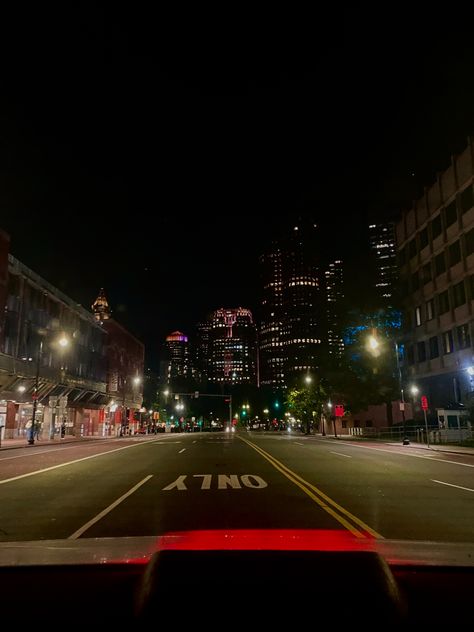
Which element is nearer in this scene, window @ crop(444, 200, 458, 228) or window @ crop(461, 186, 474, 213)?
window @ crop(461, 186, 474, 213)

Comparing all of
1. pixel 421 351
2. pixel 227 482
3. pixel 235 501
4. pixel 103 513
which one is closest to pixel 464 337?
pixel 421 351

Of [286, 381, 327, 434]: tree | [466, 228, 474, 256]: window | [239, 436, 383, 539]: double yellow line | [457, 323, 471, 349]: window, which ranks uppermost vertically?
[466, 228, 474, 256]: window

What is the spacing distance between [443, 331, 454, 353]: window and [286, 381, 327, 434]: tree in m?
24.2

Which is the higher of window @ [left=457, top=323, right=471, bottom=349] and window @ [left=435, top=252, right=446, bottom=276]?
window @ [left=435, top=252, right=446, bottom=276]

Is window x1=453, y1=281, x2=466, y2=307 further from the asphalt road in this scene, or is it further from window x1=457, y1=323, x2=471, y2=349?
the asphalt road

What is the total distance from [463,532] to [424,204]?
177 ft

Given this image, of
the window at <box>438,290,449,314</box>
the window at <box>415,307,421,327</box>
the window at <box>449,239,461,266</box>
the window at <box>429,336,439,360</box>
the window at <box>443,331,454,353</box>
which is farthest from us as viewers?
the window at <box>415,307,421,327</box>

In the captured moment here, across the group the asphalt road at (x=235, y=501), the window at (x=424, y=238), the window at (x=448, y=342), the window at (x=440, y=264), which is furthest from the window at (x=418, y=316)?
the asphalt road at (x=235, y=501)

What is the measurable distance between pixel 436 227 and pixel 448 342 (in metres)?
12.4

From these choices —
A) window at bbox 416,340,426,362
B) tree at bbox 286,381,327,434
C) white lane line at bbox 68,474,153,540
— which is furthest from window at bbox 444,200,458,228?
white lane line at bbox 68,474,153,540

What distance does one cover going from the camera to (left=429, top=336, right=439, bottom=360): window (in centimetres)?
5408

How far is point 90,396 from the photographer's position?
71.8 m

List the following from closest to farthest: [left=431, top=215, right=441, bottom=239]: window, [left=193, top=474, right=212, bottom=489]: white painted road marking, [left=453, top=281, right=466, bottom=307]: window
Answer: [left=193, top=474, right=212, bottom=489]: white painted road marking < [left=453, top=281, right=466, bottom=307]: window < [left=431, top=215, right=441, bottom=239]: window

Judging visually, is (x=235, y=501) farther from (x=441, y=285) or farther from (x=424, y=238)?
(x=424, y=238)
